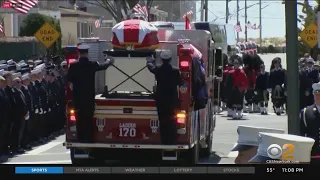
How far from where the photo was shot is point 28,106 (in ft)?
49.3

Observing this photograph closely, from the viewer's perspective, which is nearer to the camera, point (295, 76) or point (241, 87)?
point (295, 76)

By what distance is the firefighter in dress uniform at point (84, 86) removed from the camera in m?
9.73

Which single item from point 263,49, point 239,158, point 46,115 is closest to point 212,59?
point 46,115

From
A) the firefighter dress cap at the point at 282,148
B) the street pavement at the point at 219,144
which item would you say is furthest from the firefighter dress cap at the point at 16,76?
the firefighter dress cap at the point at 282,148

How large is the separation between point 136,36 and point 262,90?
1462cm

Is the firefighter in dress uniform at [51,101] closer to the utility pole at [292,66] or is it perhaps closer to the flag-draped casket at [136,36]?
the flag-draped casket at [136,36]

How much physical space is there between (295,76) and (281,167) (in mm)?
697

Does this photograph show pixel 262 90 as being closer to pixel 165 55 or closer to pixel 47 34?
pixel 47 34

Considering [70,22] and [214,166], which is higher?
[70,22]

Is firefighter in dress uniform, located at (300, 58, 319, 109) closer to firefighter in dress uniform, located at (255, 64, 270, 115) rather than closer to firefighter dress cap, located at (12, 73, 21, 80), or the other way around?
firefighter dress cap, located at (12, 73, 21, 80)

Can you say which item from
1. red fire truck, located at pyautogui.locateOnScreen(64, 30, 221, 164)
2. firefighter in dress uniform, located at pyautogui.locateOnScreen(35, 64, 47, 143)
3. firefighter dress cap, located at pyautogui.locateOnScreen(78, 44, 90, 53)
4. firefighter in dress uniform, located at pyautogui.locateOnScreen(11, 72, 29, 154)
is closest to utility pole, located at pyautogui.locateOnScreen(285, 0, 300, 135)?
red fire truck, located at pyautogui.locateOnScreen(64, 30, 221, 164)

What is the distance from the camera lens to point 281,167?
4.31 meters

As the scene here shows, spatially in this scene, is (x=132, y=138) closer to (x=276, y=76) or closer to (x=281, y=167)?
(x=281, y=167)

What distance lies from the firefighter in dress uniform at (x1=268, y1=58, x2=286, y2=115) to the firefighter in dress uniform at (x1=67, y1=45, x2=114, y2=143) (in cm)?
1232
